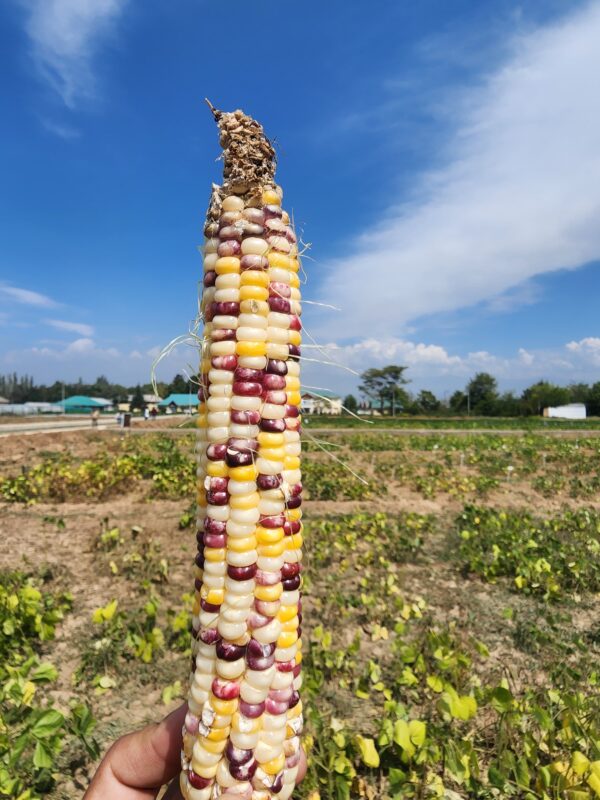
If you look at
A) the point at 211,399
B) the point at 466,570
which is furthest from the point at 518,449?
the point at 211,399

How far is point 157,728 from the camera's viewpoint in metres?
1.95

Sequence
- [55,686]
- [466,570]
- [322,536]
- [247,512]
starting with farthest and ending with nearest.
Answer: [322,536], [466,570], [55,686], [247,512]

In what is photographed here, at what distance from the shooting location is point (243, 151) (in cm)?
156

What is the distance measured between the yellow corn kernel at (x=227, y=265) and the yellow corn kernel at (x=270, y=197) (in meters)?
0.22

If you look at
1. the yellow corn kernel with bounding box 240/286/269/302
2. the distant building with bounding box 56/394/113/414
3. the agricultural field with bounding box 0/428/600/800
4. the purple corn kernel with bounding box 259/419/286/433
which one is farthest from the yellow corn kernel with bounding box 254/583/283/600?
the distant building with bounding box 56/394/113/414

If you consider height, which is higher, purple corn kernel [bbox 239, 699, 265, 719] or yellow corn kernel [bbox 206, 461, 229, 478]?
yellow corn kernel [bbox 206, 461, 229, 478]

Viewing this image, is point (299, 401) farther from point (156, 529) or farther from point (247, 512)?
point (156, 529)

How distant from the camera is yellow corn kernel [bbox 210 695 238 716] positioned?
1552mm

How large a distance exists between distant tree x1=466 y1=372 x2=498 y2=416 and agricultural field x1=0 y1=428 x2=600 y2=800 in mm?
73640

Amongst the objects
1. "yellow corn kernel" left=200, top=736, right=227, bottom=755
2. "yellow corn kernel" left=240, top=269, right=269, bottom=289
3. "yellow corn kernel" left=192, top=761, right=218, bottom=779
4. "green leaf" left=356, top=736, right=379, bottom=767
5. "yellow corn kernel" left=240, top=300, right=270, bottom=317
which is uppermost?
"yellow corn kernel" left=240, top=269, right=269, bottom=289

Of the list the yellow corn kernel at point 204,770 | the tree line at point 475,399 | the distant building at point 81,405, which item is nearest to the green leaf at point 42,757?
the yellow corn kernel at point 204,770

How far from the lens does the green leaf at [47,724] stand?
8.80ft

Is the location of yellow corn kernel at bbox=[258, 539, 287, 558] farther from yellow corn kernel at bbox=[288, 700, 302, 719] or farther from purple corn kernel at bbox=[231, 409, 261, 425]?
yellow corn kernel at bbox=[288, 700, 302, 719]

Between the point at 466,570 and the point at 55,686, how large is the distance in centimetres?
513
